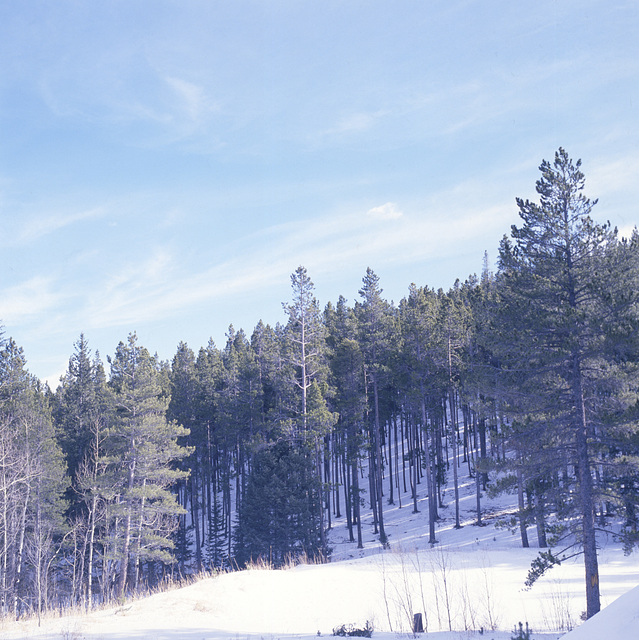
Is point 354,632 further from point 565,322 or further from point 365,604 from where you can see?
point 565,322

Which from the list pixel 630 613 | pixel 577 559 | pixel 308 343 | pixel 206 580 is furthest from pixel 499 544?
pixel 630 613

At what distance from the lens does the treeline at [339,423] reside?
1341 centimetres

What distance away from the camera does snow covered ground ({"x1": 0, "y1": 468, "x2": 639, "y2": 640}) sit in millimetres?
10758

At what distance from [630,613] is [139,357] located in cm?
3147

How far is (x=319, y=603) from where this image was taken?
14648mm

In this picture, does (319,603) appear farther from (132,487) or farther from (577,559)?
(132,487)

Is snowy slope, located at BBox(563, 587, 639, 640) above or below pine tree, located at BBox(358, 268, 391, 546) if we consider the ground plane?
below

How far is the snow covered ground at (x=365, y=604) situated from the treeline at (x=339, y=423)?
1.99 m

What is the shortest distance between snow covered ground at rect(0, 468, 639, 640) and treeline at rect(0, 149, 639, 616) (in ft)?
6.52

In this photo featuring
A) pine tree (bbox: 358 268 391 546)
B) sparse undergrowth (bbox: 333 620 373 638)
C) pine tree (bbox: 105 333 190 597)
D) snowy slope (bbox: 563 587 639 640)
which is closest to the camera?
snowy slope (bbox: 563 587 639 640)

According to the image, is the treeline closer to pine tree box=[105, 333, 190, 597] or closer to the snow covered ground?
pine tree box=[105, 333, 190, 597]

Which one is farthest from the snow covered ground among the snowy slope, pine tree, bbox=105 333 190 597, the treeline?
pine tree, bbox=105 333 190 597

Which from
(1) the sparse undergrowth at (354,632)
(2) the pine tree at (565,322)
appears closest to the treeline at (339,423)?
(2) the pine tree at (565,322)

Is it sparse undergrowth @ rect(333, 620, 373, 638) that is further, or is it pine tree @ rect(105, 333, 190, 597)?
pine tree @ rect(105, 333, 190, 597)
